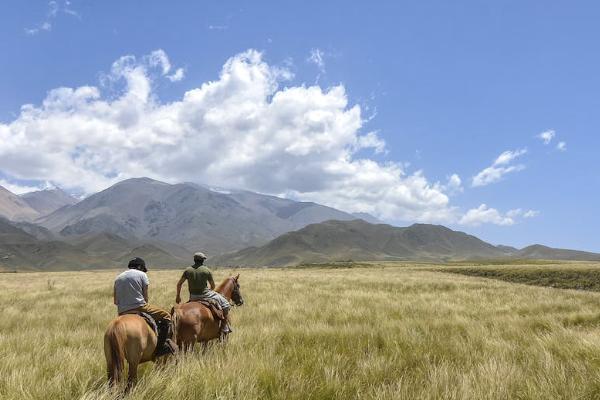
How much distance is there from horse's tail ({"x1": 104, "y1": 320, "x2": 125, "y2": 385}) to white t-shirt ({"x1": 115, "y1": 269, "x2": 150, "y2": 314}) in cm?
131

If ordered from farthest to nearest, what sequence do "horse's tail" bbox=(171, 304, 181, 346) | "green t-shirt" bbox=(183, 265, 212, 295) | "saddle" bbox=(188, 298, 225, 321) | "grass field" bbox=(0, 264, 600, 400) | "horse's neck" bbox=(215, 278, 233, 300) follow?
"horse's neck" bbox=(215, 278, 233, 300) < "green t-shirt" bbox=(183, 265, 212, 295) < "saddle" bbox=(188, 298, 225, 321) < "horse's tail" bbox=(171, 304, 181, 346) < "grass field" bbox=(0, 264, 600, 400)

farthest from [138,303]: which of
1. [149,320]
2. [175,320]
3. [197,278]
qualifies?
[197,278]

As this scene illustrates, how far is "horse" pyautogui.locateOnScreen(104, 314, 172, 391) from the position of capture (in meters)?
5.61

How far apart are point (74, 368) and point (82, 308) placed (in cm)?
1070

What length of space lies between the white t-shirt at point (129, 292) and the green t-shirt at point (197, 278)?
9.01ft

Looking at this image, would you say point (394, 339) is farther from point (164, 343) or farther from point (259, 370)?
point (164, 343)

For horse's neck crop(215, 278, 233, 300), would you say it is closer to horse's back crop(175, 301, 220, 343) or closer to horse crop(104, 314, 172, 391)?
horse's back crop(175, 301, 220, 343)

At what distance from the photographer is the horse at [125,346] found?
18.4 ft

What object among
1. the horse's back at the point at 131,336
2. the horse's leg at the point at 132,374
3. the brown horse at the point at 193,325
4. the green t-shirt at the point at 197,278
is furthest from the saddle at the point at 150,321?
the green t-shirt at the point at 197,278

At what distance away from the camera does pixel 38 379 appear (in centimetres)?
559

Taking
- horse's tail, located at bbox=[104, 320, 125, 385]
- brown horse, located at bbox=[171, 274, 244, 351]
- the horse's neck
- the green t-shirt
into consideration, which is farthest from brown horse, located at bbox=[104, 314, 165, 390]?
the horse's neck

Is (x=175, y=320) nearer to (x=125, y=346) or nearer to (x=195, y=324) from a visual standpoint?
(x=195, y=324)

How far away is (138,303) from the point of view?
23.2 ft

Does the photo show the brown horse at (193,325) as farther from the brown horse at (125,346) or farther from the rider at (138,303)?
the brown horse at (125,346)
